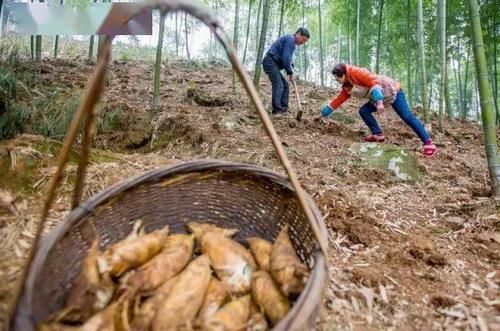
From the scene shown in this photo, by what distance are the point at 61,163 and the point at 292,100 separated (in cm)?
739

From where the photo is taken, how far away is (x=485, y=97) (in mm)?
2969

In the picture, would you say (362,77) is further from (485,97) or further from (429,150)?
(485,97)

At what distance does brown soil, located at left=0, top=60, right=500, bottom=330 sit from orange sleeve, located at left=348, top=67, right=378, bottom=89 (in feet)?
2.51

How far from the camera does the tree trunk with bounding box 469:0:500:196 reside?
2891 millimetres

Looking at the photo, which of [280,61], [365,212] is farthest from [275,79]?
[365,212]

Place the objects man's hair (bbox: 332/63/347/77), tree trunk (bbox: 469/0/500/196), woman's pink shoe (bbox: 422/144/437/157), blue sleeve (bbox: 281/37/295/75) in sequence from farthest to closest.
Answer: blue sleeve (bbox: 281/37/295/75)
woman's pink shoe (bbox: 422/144/437/157)
man's hair (bbox: 332/63/347/77)
tree trunk (bbox: 469/0/500/196)

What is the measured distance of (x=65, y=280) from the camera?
1475 millimetres

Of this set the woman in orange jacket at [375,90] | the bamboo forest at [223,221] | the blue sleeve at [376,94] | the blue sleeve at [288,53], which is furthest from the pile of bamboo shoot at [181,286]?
the blue sleeve at [288,53]

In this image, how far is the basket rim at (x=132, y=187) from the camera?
3.37 feet

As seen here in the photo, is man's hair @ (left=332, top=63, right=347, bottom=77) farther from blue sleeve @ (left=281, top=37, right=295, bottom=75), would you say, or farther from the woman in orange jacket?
blue sleeve @ (left=281, top=37, right=295, bottom=75)

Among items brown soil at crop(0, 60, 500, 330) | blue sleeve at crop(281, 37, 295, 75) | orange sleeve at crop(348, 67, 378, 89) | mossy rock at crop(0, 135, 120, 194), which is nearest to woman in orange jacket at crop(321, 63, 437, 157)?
orange sleeve at crop(348, 67, 378, 89)

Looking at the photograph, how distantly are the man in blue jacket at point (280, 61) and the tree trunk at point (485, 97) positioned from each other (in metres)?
2.89

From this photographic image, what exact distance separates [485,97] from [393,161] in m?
1.08

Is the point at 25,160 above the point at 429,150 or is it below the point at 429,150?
below
